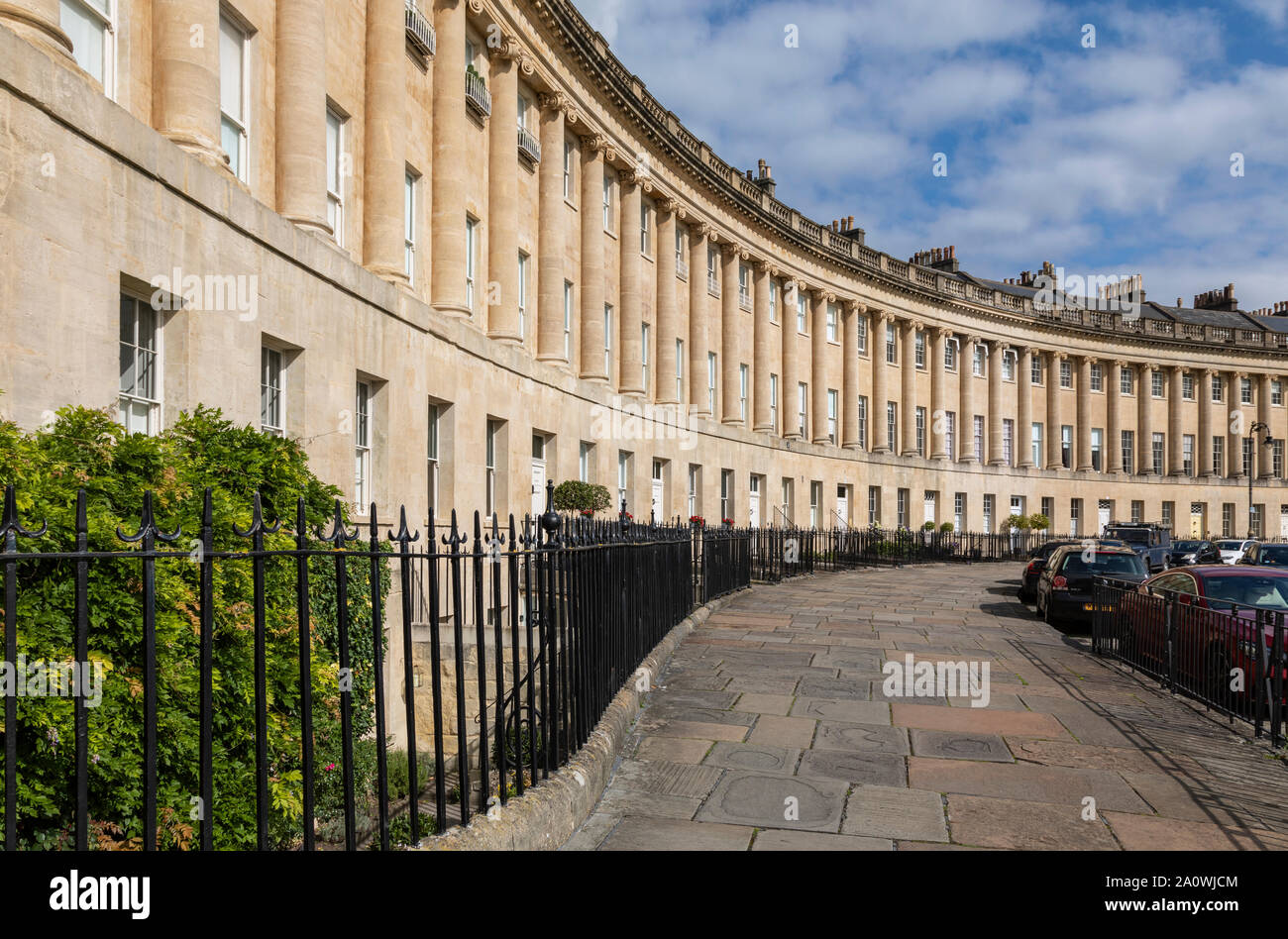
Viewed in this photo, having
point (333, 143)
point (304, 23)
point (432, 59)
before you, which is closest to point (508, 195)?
point (432, 59)

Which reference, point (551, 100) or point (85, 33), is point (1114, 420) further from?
point (85, 33)

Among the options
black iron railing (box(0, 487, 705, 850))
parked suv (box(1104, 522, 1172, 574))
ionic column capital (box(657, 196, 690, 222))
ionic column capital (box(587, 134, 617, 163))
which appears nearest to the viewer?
black iron railing (box(0, 487, 705, 850))

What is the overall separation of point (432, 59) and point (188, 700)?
1621cm

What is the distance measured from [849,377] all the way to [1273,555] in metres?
23.3

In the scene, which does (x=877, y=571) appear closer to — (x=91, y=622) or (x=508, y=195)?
(x=508, y=195)

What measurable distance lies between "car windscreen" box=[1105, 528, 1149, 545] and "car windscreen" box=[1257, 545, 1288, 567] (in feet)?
19.5

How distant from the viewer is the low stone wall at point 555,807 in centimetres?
468

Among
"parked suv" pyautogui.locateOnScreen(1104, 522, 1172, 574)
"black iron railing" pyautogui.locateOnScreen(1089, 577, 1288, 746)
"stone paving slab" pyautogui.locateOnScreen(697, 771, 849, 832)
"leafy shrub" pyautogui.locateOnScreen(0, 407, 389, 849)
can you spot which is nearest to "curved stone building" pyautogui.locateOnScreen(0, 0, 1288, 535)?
"leafy shrub" pyautogui.locateOnScreen(0, 407, 389, 849)

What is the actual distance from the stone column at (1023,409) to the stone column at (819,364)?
17341 millimetres

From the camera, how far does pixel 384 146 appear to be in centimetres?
1564

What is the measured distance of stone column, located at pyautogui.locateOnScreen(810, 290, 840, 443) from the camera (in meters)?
43.8

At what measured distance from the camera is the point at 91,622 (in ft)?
15.3

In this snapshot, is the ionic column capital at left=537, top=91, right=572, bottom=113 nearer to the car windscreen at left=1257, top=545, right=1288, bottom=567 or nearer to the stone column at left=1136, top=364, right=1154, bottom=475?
the car windscreen at left=1257, top=545, right=1288, bottom=567

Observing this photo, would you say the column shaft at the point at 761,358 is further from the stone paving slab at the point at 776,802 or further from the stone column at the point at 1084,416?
the stone paving slab at the point at 776,802
